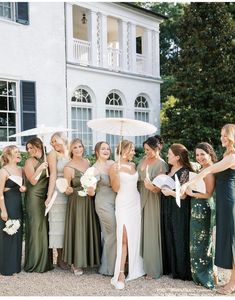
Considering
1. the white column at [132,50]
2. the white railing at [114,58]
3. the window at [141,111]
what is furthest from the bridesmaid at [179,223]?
the white column at [132,50]

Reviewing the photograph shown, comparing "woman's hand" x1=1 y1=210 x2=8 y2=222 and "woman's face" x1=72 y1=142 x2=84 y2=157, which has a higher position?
"woman's face" x1=72 y1=142 x2=84 y2=157

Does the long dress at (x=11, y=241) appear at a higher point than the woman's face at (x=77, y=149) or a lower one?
lower

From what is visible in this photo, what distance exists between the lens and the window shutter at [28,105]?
1325 centimetres

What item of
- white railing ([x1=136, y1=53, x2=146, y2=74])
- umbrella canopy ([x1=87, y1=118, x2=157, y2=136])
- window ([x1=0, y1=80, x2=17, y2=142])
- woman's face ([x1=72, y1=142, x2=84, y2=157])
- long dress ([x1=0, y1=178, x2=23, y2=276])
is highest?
white railing ([x1=136, y1=53, x2=146, y2=74])

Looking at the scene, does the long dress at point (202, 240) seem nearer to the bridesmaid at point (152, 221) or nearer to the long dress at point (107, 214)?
the bridesmaid at point (152, 221)

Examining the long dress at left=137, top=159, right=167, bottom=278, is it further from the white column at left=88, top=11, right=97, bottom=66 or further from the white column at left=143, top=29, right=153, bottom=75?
the white column at left=143, top=29, right=153, bottom=75

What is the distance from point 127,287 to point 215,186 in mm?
1620

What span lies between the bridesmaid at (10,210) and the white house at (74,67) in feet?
20.4

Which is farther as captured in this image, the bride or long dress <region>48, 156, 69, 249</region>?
long dress <region>48, 156, 69, 249</region>

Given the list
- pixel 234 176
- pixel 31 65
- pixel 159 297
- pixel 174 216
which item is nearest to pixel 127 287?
pixel 159 297

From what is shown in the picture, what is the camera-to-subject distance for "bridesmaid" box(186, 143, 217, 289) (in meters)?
5.19

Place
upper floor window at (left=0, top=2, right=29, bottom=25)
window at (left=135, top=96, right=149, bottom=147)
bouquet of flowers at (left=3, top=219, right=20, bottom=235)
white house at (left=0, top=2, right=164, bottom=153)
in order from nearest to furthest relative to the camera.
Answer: bouquet of flowers at (left=3, top=219, right=20, bottom=235) < upper floor window at (left=0, top=2, right=29, bottom=25) < white house at (left=0, top=2, right=164, bottom=153) < window at (left=135, top=96, right=149, bottom=147)

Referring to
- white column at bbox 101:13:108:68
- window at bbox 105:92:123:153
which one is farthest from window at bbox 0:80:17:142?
window at bbox 105:92:123:153

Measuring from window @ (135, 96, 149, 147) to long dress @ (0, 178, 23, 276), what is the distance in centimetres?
1247
